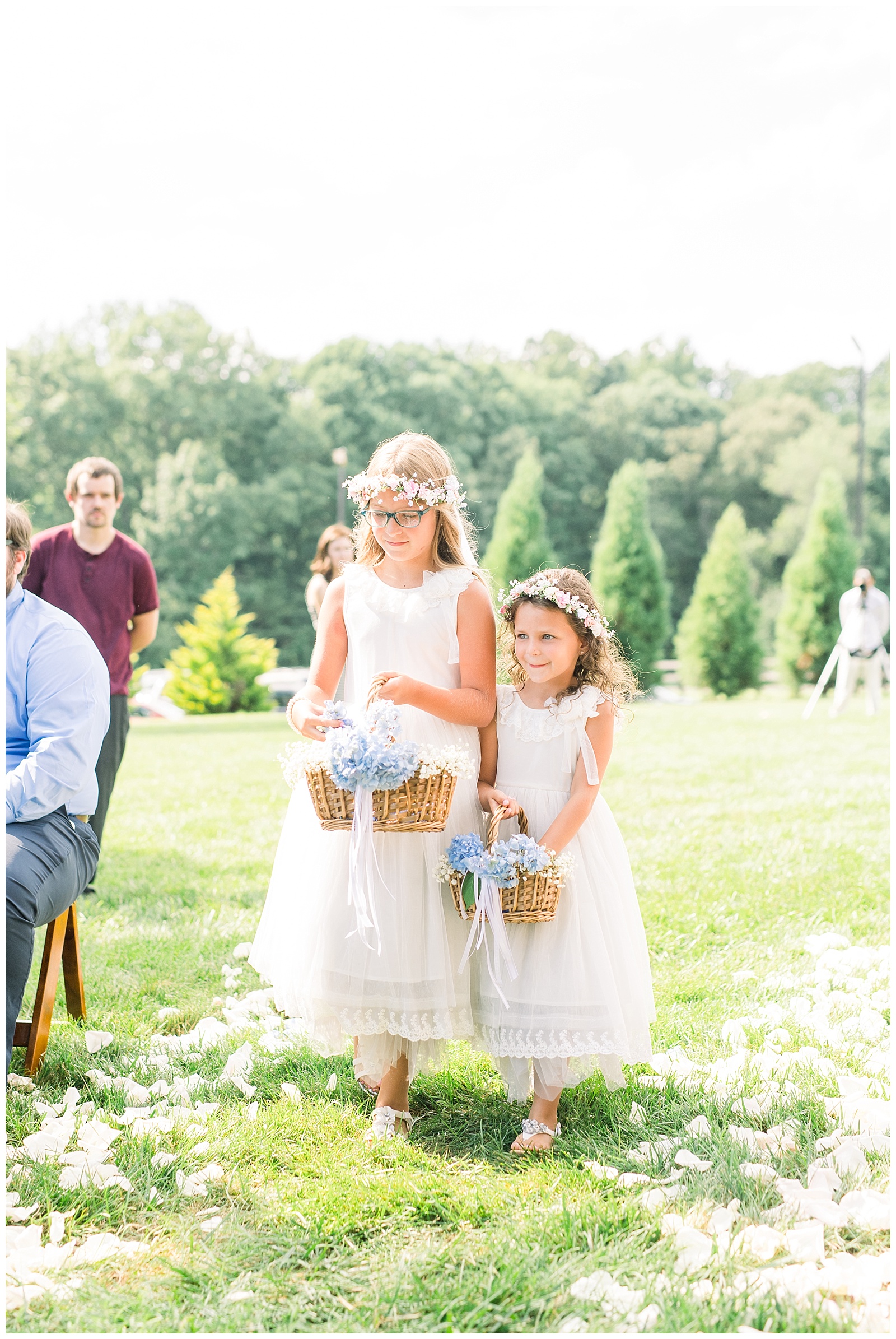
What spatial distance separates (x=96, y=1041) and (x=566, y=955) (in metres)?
1.55

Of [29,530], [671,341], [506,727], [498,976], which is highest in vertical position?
[671,341]

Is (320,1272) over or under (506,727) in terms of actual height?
under

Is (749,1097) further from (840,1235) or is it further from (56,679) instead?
(56,679)

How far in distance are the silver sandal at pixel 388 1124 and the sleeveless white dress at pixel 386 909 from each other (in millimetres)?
108

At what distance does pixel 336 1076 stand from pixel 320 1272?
927 mm

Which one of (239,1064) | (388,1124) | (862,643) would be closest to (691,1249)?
(388,1124)

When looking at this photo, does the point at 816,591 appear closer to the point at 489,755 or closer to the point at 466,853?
the point at 489,755

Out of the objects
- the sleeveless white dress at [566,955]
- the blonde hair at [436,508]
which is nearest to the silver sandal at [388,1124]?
the sleeveless white dress at [566,955]

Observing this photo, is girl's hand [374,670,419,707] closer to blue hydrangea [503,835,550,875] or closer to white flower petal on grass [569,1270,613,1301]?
blue hydrangea [503,835,550,875]

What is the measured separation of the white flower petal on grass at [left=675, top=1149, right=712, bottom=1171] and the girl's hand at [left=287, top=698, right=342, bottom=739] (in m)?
1.29

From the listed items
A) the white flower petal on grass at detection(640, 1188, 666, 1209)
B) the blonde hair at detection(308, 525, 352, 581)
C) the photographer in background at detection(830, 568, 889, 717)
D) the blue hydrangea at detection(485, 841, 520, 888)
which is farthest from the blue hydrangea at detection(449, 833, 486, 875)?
the photographer in background at detection(830, 568, 889, 717)

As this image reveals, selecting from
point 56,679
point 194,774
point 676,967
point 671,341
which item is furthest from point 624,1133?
point 671,341

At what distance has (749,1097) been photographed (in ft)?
9.60

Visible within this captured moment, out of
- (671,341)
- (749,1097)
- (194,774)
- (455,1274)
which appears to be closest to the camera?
(455,1274)
